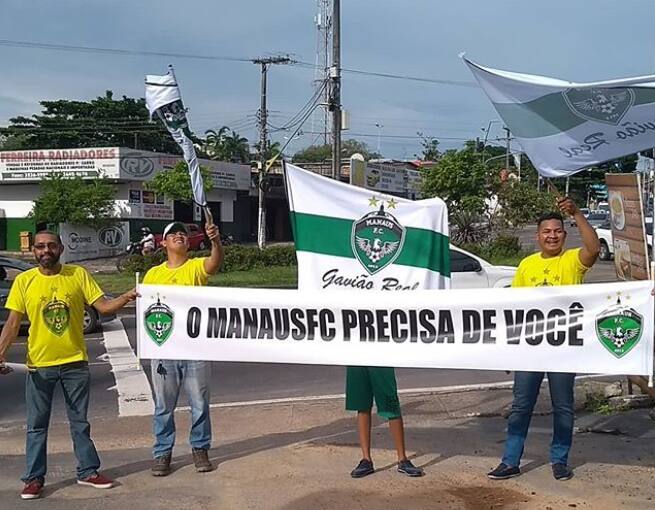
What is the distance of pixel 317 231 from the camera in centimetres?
573

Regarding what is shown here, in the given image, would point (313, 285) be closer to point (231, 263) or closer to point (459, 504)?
point (459, 504)

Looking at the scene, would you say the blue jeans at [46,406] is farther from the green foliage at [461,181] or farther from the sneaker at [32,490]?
the green foliage at [461,181]

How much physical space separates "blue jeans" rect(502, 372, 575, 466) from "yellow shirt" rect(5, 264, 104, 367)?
10.0ft

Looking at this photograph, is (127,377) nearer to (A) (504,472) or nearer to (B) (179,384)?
(B) (179,384)

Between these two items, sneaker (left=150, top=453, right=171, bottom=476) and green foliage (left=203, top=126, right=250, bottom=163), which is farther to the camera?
green foliage (left=203, top=126, right=250, bottom=163)

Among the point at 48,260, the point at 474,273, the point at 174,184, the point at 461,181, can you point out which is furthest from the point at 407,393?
the point at 174,184

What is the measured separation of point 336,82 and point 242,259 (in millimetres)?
6613

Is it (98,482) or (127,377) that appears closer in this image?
(98,482)

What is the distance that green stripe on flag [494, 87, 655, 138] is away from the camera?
5277 mm

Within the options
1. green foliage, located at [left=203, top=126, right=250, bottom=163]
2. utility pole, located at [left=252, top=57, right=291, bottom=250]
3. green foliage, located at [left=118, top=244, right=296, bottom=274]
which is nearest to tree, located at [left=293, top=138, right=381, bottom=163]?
green foliage, located at [left=203, top=126, right=250, bottom=163]

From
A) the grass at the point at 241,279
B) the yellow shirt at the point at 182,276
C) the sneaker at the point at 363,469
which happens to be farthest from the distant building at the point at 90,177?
the sneaker at the point at 363,469

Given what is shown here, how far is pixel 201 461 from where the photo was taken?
18.8 feet

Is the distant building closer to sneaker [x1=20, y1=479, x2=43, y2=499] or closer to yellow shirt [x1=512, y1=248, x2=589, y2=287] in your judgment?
sneaker [x1=20, y1=479, x2=43, y2=499]

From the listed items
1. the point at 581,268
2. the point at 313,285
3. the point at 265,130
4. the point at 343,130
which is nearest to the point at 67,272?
the point at 313,285
